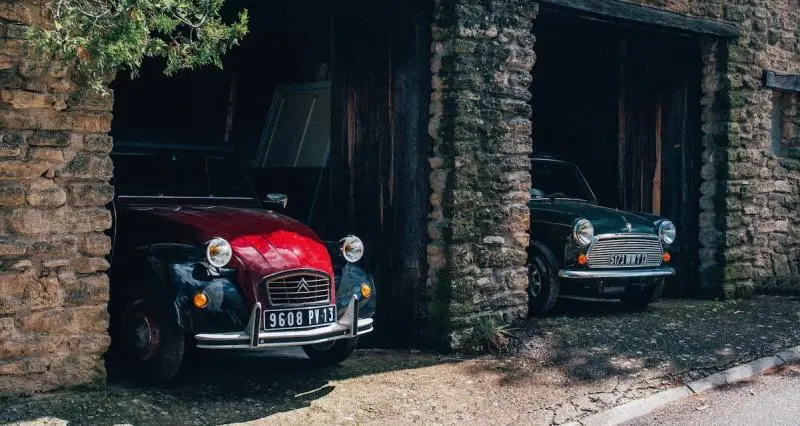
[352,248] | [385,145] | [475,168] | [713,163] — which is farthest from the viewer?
[713,163]

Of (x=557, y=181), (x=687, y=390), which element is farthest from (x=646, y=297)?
(x=687, y=390)

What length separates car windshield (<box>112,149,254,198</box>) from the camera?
7.89 metres

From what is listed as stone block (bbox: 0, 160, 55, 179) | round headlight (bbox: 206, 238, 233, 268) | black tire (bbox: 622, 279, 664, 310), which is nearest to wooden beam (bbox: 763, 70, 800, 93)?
black tire (bbox: 622, 279, 664, 310)

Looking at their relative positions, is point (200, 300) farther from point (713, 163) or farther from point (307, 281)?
point (713, 163)

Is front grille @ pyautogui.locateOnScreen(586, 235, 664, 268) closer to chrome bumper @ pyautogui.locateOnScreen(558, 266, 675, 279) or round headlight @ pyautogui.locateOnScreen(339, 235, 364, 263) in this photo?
chrome bumper @ pyautogui.locateOnScreen(558, 266, 675, 279)

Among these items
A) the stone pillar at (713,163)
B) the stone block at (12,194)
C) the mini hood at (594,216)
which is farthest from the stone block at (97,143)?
the stone pillar at (713,163)

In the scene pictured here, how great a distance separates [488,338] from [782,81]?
21.3 feet

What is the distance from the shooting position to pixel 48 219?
6.23 meters

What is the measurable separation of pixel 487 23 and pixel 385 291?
2757mm

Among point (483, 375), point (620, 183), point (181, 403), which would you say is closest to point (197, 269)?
point (181, 403)

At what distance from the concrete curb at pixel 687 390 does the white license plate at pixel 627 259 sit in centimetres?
188

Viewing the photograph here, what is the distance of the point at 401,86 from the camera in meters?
8.88

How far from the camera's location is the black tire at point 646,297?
1066 cm

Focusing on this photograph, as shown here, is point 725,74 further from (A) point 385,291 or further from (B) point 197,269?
(B) point 197,269
